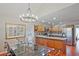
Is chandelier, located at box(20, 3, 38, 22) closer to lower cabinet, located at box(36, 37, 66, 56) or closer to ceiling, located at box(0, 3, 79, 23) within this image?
ceiling, located at box(0, 3, 79, 23)

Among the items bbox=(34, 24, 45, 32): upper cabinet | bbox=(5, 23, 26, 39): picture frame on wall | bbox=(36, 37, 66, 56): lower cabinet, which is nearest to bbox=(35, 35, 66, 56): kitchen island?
bbox=(36, 37, 66, 56): lower cabinet

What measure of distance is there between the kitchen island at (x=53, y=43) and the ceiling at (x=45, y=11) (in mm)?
302

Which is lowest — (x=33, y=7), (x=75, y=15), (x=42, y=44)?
(x=42, y=44)

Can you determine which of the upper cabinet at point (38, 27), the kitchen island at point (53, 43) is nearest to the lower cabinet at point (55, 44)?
the kitchen island at point (53, 43)

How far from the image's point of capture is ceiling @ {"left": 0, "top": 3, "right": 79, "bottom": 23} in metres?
1.61

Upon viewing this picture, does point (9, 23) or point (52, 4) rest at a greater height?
point (52, 4)

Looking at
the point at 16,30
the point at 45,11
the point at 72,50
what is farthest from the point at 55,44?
the point at 16,30

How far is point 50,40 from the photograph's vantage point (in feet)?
5.48

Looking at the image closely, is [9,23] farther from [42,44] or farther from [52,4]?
[52,4]

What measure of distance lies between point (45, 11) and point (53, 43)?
0.55m

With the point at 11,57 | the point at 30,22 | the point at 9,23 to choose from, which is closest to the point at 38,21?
the point at 30,22

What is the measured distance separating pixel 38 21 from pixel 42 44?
0.39 meters

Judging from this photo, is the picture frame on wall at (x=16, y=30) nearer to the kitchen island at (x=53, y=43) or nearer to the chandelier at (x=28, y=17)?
the chandelier at (x=28, y=17)

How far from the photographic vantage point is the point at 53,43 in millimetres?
1660
